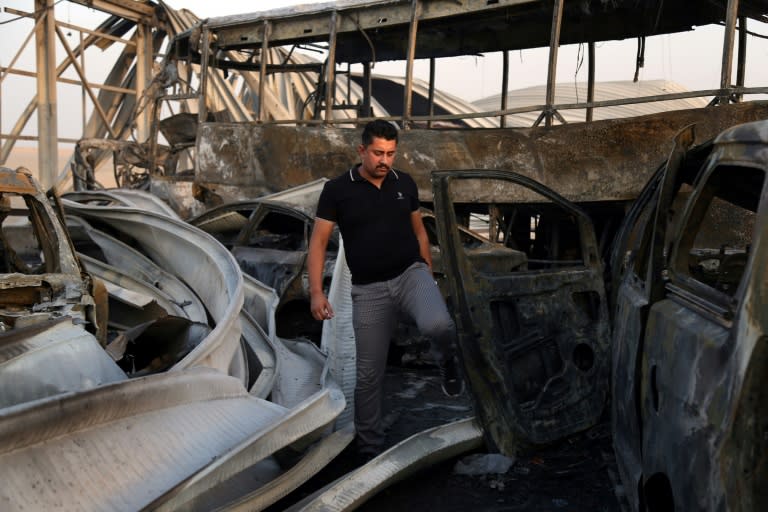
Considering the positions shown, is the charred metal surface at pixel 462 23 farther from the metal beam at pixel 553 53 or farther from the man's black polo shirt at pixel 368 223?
the man's black polo shirt at pixel 368 223

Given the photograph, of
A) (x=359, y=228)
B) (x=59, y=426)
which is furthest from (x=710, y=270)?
(x=59, y=426)

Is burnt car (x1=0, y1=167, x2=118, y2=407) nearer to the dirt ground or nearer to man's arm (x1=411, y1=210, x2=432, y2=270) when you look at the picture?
the dirt ground

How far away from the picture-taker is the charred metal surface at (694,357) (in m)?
1.80

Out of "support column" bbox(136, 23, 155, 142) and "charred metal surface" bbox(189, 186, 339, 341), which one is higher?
"support column" bbox(136, 23, 155, 142)

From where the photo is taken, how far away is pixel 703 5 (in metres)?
10.0

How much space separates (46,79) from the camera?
15.7m

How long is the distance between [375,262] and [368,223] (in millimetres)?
217

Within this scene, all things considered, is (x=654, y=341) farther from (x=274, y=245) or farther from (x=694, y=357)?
(x=274, y=245)

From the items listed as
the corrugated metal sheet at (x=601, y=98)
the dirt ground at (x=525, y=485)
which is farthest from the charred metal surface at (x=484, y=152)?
the corrugated metal sheet at (x=601, y=98)

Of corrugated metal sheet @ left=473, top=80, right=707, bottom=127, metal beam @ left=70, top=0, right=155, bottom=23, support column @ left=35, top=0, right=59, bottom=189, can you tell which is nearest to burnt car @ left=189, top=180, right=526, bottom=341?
support column @ left=35, top=0, right=59, bottom=189

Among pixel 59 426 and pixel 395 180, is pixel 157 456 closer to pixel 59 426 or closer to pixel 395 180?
pixel 59 426

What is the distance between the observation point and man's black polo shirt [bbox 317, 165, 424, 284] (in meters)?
3.85

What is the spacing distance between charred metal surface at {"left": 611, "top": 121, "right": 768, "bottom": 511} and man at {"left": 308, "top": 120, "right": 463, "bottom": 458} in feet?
3.41

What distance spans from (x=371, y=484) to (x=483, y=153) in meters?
6.57
